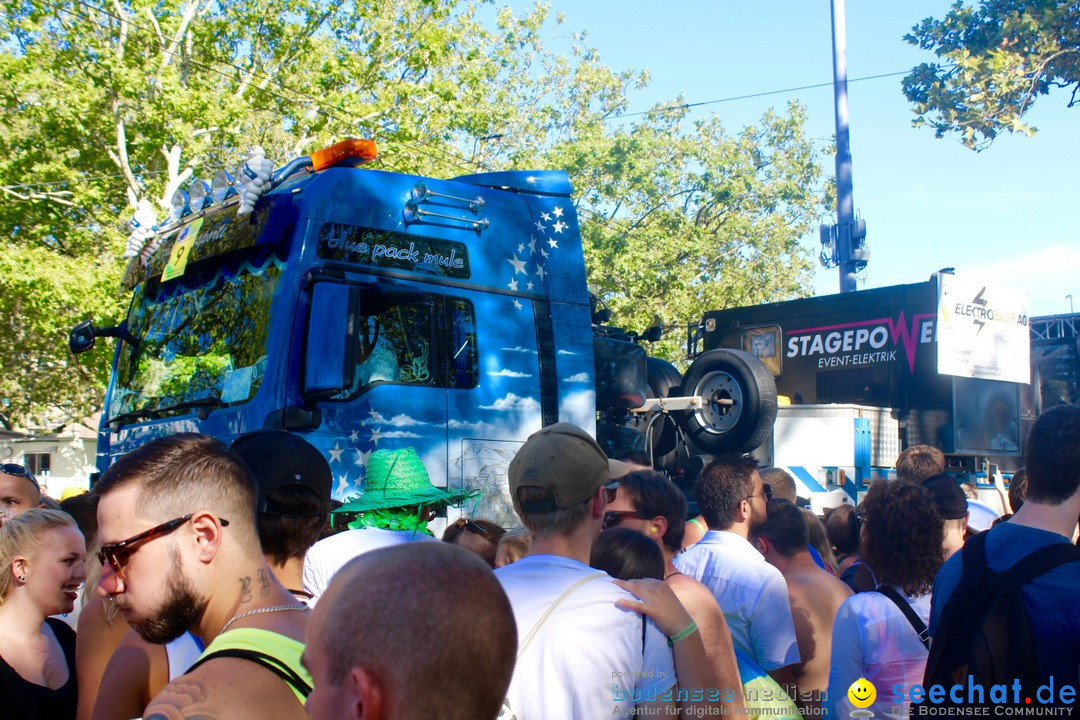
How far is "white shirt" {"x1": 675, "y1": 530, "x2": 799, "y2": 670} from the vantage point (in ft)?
12.6

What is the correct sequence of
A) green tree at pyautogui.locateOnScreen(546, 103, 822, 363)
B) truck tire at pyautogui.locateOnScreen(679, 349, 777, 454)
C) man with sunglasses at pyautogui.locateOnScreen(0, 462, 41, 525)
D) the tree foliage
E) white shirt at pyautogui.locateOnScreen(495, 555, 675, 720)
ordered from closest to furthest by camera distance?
white shirt at pyautogui.locateOnScreen(495, 555, 675, 720)
man with sunglasses at pyautogui.locateOnScreen(0, 462, 41, 525)
truck tire at pyautogui.locateOnScreen(679, 349, 777, 454)
the tree foliage
green tree at pyautogui.locateOnScreen(546, 103, 822, 363)

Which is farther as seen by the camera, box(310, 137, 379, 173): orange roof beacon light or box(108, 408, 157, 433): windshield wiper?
box(108, 408, 157, 433): windshield wiper

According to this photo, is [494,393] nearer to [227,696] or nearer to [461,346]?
[461,346]

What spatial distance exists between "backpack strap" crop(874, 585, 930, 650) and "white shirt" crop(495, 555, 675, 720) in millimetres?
1373

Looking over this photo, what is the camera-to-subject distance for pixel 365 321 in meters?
5.66

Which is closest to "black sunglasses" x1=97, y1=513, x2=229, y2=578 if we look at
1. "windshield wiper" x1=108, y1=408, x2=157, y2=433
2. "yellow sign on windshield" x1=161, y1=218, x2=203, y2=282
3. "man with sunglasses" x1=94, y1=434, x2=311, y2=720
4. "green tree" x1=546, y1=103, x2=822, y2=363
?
"man with sunglasses" x1=94, y1=434, x2=311, y2=720

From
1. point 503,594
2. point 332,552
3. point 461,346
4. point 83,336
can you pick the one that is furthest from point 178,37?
point 503,594

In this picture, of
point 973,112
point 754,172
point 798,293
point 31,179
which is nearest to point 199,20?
point 31,179

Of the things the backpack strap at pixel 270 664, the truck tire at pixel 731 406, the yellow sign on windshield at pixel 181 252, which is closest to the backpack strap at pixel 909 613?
the backpack strap at pixel 270 664

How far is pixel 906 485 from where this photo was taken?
12.9 ft

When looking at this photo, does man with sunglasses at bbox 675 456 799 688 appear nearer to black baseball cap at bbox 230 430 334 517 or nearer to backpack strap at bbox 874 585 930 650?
backpack strap at bbox 874 585 930 650

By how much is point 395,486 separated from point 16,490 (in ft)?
6.54

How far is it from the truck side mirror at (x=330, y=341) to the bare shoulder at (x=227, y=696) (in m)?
3.42

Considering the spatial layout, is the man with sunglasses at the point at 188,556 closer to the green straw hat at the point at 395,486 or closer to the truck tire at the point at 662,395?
the green straw hat at the point at 395,486
